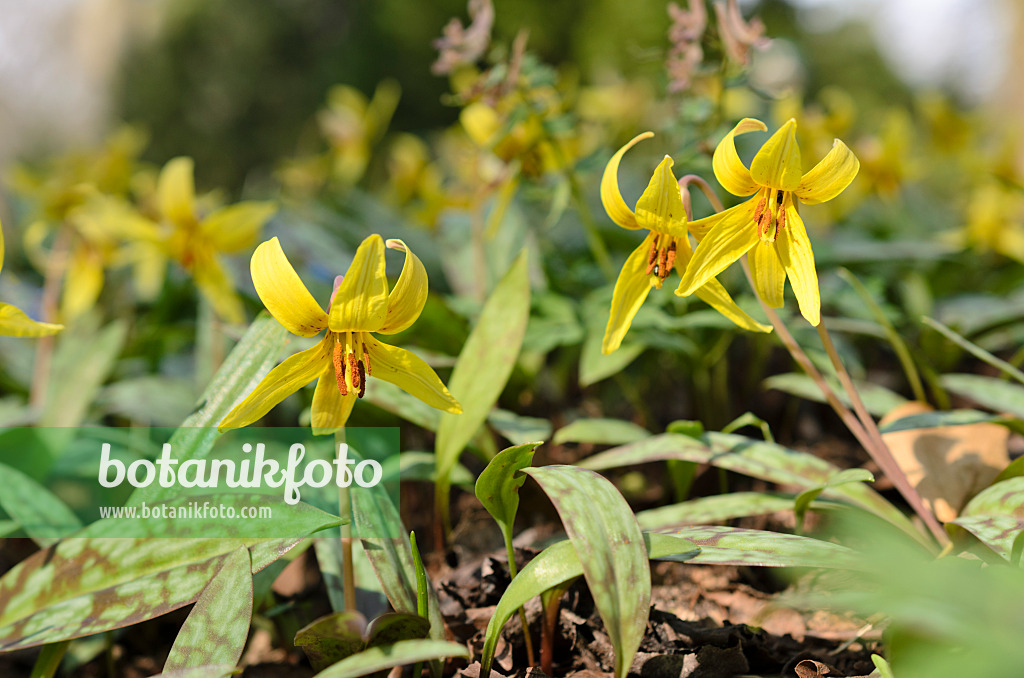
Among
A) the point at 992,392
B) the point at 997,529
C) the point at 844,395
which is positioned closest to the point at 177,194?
the point at 844,395

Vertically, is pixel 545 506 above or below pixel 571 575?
above

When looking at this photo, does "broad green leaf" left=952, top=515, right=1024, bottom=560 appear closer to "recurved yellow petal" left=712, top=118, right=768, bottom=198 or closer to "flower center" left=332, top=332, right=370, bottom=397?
"recurved yellow petal" left=712, top=118, right=768, bottom=198

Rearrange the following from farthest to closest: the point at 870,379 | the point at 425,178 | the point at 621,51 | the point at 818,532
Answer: the point at 621,51 → the point at 425,178 → the point at 870,379 → the point at 818,532

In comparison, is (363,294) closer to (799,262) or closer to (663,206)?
(663,206)

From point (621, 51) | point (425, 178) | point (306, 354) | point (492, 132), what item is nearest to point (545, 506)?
point (306, 354)

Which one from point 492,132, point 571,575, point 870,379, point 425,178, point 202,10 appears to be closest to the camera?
point 571,575

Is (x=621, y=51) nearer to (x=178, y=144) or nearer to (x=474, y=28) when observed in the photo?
(x=178, y=144)

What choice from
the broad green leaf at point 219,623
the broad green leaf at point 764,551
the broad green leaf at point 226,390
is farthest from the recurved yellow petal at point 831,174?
the broad green leaf at point 219,623

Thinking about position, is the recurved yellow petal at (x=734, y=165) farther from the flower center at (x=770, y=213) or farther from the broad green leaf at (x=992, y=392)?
the broad green leaf at (x=992, y=392)

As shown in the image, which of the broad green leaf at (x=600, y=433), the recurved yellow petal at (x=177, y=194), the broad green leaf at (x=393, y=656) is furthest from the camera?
the recurved yellow petal at (x=177, y=194)
